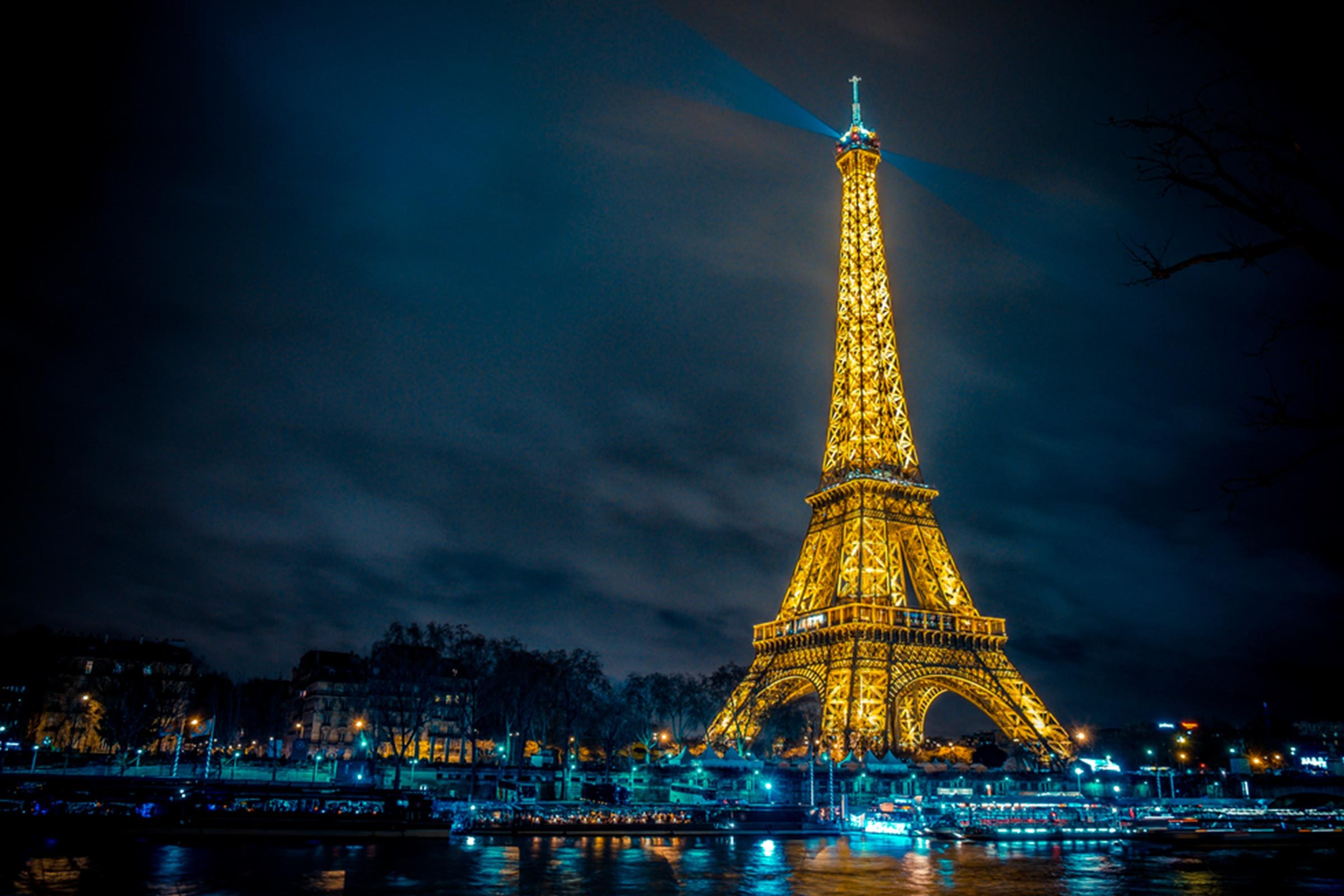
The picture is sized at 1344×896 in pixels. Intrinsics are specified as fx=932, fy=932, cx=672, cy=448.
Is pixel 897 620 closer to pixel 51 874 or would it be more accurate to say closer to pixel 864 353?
pixel 864 353

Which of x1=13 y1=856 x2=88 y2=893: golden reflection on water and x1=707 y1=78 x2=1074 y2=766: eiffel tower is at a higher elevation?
x1=707 y1=78 x2=1074 y2=766: eiffel tower

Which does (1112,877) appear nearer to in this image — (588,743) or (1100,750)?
(588,743)

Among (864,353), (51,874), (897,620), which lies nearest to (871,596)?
(897,620)

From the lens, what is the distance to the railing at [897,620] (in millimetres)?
68250

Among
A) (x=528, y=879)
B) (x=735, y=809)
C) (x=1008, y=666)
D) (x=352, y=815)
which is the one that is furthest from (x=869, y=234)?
(x=528, y=879)

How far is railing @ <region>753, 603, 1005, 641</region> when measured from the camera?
68.2 meters

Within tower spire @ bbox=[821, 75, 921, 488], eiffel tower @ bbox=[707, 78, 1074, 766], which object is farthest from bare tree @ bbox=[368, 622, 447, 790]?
tower spire @ bbox=[821, 75, 921, 488]

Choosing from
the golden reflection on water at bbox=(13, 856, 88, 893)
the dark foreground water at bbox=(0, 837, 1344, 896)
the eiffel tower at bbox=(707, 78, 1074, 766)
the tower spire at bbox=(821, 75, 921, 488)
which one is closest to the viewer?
the golden reflection on water at bbox=(13, 856, 88, 893)

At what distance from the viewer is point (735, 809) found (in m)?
49.2

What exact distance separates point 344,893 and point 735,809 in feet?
103

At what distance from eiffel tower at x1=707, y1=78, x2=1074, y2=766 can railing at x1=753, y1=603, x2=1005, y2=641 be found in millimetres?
95

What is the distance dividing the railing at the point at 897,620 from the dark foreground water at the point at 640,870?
29.1 m

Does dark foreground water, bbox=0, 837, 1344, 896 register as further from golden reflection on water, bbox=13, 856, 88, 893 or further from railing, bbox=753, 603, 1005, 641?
railing, bbox=753, 603, 1005, 641

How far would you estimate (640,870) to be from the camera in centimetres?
2750
